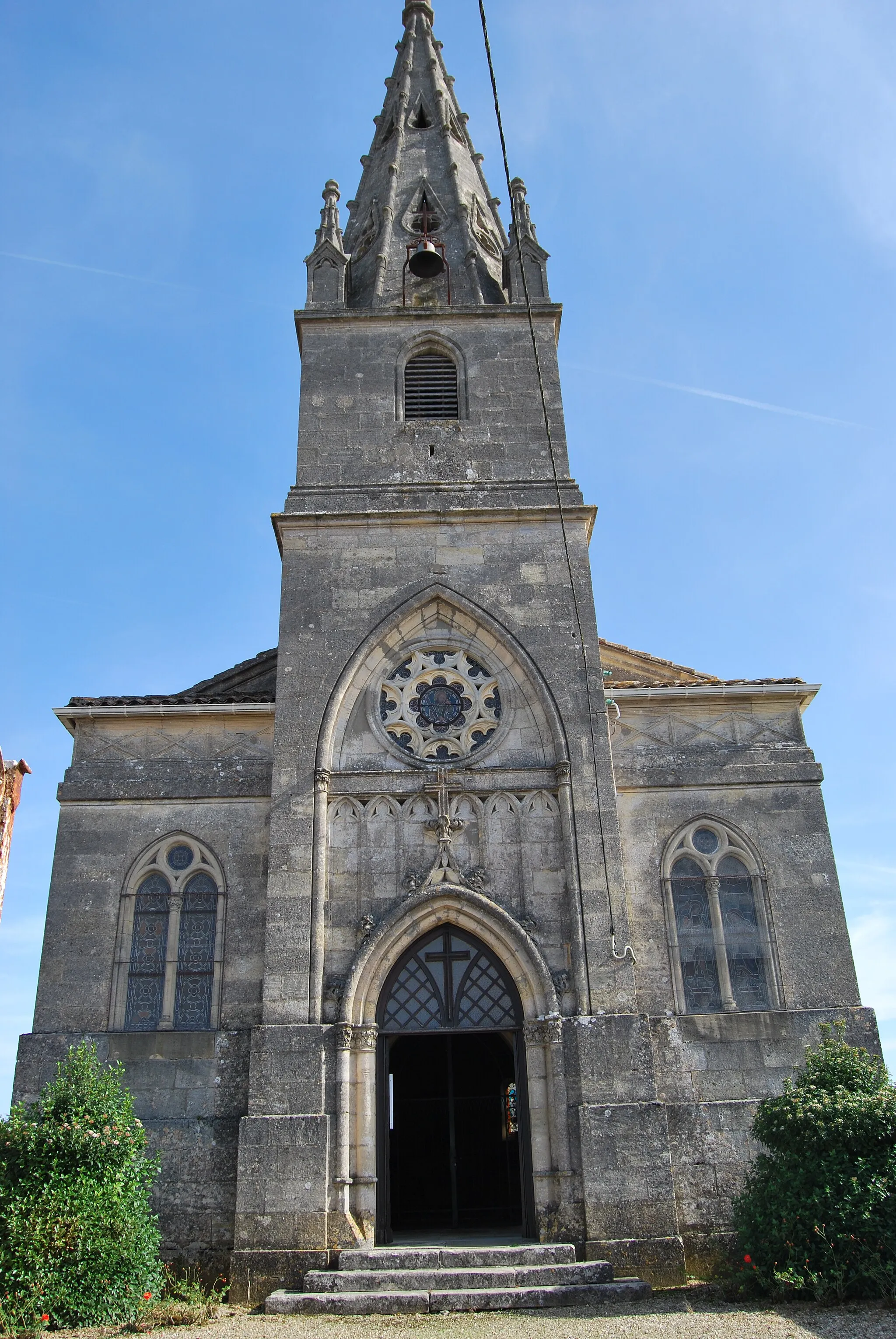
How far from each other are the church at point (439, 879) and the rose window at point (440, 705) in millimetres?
48

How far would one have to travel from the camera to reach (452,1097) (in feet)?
44.7

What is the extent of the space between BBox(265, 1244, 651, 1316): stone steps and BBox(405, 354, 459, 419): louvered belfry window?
11212mm

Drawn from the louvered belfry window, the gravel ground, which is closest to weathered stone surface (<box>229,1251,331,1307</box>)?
the gravel ground

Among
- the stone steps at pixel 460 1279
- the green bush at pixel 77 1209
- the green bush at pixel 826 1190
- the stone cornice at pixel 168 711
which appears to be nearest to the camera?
the green bush at pixel 77 1209

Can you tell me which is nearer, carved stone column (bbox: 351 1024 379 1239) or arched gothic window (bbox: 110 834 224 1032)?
carved stone column (bbox: 351 1024 379 1239)

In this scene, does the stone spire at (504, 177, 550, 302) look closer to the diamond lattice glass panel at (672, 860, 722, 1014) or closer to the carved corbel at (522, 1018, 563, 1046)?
the diamond lattice glass panel at (672, 860, 722, 1014)

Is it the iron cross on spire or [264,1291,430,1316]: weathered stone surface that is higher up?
the iron cross on spire

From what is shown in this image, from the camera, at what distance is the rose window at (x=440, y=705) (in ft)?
45.1

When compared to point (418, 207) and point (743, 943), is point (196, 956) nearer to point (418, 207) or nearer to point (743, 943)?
point (743, 943)

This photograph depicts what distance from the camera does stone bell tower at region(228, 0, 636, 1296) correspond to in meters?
11.7

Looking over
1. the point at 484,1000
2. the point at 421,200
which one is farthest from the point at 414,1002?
the point at 421,200

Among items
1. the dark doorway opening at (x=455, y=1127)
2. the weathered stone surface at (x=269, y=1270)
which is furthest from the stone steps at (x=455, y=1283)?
the dark doorway opening at (x=455, y=1127)

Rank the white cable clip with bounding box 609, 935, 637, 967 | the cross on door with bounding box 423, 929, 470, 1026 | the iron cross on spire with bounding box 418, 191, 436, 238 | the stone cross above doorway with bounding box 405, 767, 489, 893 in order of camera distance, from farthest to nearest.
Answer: the iron cross on spire with bounding box 418, 191, 436, 238
the stone cross above doorway with bounding box 405, 767, 489, 893
the cross on door with bounding box 423, 929, 470, 1026
the white cable clip with bounding box 609, 935, 637, 967

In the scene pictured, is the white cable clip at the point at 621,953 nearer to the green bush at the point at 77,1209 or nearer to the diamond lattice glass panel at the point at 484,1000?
the diamond lattice glass panel at the point at 484,1000
